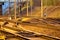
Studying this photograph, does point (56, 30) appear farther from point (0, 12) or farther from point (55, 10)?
point (0, 12)

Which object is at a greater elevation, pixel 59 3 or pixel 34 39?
pixel 59 3

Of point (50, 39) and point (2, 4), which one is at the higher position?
point (2, 4)

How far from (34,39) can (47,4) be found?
23.5 ft

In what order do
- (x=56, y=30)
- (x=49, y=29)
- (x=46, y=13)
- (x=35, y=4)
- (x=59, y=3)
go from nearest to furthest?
Answer: (x=56, y=30) < (x=49, y=29) < (x=46, y=13) < (x=59, y=3) < (x=35, y=4)

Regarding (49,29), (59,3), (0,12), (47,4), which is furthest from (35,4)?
(49,29)

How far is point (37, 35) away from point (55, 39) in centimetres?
74

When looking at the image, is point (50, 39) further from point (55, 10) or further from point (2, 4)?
point (2, 4)

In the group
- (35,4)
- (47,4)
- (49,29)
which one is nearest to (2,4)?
(35,4)

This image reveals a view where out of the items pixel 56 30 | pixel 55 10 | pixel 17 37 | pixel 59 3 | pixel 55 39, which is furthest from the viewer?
pixel 59 3

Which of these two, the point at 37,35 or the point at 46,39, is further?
the point at 37,35

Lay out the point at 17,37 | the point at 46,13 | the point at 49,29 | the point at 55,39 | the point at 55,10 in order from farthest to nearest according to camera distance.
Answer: the point at 55,10
the point at 46,13
the point at 49,29
the point at 17,37
the point at 55,39

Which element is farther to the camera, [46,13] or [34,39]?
[46,13]

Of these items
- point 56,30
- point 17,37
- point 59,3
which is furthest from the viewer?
point 59,3

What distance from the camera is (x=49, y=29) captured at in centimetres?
566
